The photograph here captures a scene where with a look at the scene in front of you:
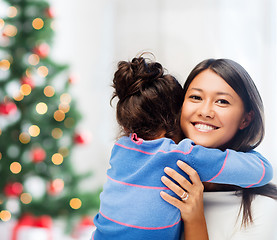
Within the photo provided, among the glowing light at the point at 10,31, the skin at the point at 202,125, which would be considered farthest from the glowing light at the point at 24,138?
the skin at the point at 202,125

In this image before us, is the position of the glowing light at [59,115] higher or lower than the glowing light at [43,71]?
lower

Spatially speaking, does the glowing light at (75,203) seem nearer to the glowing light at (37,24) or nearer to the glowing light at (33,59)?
the glowing light at (33,59)

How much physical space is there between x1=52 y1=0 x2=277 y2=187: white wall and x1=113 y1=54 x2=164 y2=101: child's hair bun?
72 cm

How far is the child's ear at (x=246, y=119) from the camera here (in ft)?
3.99

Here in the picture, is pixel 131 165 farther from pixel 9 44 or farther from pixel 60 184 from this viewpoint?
pixel 9 44

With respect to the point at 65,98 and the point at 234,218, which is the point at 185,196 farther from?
the point at 65,98

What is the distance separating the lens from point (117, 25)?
325 cm

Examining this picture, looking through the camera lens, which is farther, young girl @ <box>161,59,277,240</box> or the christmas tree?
the christmas tree

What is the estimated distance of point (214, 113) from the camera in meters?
1.17

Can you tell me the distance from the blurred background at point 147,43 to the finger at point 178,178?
0.75m

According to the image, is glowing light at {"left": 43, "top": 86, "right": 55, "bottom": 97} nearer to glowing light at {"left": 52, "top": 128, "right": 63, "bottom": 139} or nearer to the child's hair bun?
glowing light at {"left": 52, "top": 128, "right": 63, "bottom": 139}

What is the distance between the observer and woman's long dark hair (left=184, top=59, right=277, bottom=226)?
3.84ft

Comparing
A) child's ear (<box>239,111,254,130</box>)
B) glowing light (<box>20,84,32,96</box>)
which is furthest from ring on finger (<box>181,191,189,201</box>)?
glowing light (<box>20,84,32,96</box>)

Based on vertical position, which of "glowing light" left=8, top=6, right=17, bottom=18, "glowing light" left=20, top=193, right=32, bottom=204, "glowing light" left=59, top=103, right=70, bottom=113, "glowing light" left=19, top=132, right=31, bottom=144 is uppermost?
"glowing light" left=8, top=6, right=17, bottom=18
